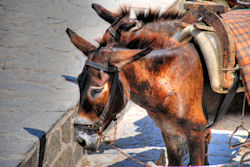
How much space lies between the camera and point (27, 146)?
2262mm

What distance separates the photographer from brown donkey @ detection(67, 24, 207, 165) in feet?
6.81

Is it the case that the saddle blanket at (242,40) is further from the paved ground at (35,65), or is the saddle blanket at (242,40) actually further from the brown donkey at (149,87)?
the paved ground at (35,65)

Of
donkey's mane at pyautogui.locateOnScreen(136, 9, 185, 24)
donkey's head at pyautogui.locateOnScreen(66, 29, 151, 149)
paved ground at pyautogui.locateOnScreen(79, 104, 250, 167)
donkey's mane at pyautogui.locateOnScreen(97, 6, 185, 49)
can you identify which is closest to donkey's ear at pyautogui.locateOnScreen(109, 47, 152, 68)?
donkey's head at pyautogui.locateOnScreen(66, 29, 151, 149)

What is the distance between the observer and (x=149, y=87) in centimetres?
229

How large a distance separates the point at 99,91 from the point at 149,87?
41 centimetres

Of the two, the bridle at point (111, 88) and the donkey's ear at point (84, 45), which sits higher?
the donkey's ear at point (84, 45)

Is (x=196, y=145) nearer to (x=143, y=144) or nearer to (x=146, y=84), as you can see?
(x=146, y=84)

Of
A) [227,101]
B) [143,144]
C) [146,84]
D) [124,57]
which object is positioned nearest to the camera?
[124,57]

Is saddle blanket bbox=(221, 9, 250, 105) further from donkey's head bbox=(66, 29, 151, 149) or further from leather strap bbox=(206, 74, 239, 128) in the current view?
donkey's head bbox=(66, 29, 151, 149)

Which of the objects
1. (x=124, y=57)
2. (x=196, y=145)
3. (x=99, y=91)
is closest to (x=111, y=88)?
(x=99, y=91)

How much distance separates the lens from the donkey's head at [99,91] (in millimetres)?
2062

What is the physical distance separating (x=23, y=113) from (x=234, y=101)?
6.09 feet

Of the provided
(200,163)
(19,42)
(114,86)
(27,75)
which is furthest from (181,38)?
(19,42)

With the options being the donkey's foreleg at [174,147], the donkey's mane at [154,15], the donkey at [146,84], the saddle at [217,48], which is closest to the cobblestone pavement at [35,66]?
the donkey at [146,84]
